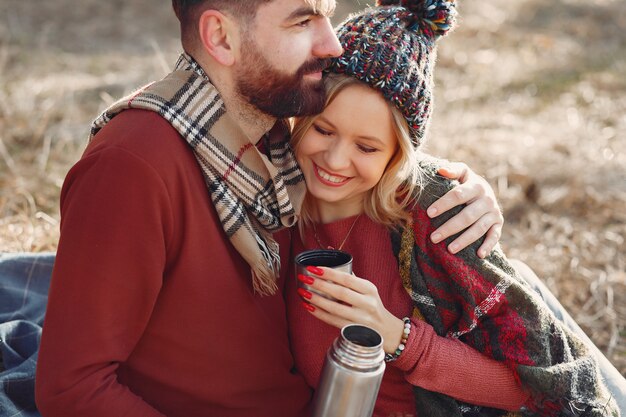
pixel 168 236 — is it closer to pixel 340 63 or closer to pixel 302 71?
pixel 302 71

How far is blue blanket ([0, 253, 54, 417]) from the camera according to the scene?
2.91m

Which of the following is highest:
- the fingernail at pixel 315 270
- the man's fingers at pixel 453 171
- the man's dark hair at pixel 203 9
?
the man's dark hair at pixel 203 9

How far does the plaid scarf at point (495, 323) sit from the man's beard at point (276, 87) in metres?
0.59

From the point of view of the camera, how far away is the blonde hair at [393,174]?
2.65 m

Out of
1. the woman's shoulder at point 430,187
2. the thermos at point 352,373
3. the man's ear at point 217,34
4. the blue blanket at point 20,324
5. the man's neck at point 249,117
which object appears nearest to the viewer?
the thermos at point 352,373

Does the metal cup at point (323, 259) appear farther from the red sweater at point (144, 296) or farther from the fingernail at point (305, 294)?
the red sweater at point (144, 296)

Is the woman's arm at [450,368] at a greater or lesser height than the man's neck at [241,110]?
lesser

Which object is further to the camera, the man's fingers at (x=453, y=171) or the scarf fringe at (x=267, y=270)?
the man's fingers at (x=453, y=171)

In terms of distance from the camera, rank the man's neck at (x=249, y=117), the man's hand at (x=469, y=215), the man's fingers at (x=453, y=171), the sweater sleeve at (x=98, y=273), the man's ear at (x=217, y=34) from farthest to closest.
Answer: the man's fingers at (x=453, y=171)
the man's hand at (x=469, y=215)
the man's neck at (x=249, y=117)
the man's ear at (x=217, y=34)
the sweater sleeve at (x=98, y=273)

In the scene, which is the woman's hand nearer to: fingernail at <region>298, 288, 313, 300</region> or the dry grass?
fingernail at <region>298, 288, 313, 300</region>

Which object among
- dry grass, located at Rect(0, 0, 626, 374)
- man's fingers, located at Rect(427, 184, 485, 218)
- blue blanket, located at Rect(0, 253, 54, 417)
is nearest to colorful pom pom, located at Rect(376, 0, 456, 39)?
man's fingers, located at Rect(427, 184, 485, 218)

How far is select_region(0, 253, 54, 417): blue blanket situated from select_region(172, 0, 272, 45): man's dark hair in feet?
5.27

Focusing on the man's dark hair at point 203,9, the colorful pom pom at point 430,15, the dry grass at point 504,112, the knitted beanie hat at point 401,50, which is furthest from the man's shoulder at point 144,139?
the dry grass at point 504,112

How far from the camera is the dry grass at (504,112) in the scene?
4824mm
